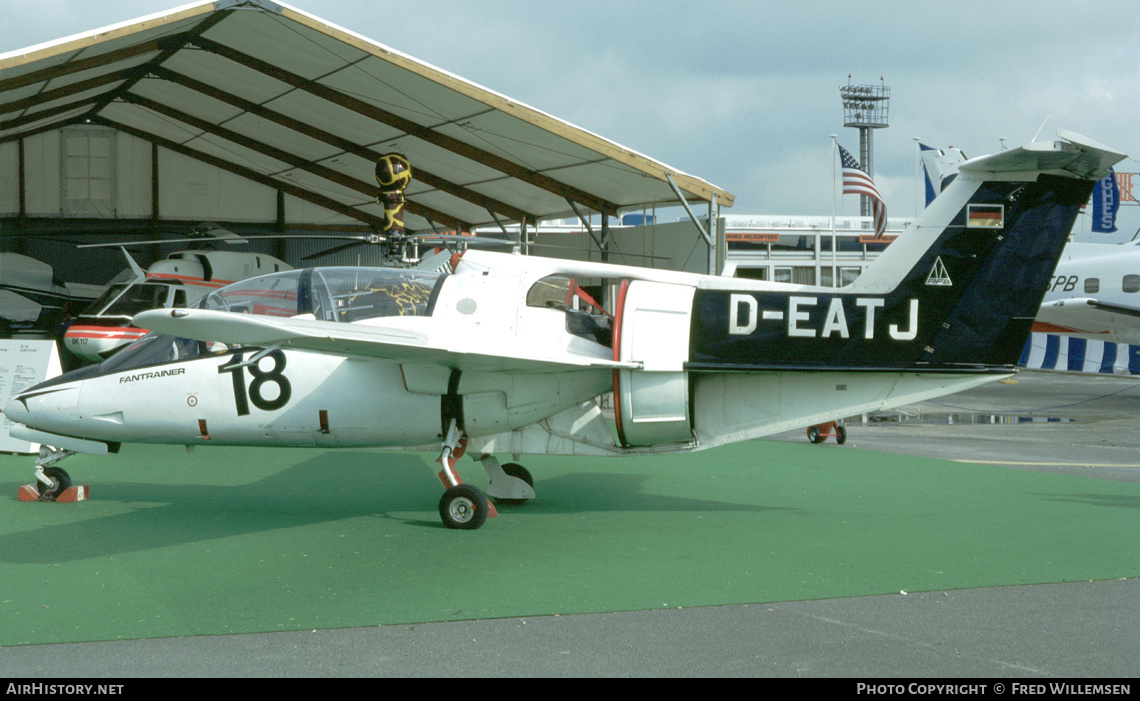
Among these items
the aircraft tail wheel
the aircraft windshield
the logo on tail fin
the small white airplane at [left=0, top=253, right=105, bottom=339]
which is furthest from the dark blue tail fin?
the small white airplane at [left=0, top=253, right=105, bottom=339]

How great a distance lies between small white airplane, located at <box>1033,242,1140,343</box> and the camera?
22.1 metres

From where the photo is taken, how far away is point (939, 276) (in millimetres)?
8078

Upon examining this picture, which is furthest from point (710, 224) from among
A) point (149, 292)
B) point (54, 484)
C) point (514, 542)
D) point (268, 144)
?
point (268, 144)

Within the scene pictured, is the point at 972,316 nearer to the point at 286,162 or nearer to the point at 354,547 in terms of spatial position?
the point at 354,547

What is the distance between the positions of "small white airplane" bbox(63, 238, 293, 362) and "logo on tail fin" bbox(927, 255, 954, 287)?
1056 cm

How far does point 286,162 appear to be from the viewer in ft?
82.7

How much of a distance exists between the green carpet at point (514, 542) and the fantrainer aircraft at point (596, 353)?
82cm

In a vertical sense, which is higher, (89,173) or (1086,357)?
(89,173)

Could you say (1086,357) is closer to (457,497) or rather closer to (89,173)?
(457,497)

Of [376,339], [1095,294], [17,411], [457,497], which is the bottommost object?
[457,497]

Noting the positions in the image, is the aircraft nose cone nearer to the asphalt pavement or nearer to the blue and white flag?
the asphalt pavement

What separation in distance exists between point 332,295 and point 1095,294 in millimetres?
21569
